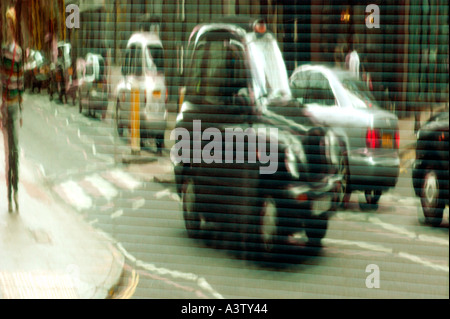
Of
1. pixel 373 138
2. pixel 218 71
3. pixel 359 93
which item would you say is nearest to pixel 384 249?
pixel 373 138

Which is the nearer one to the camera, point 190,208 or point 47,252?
point 190,208

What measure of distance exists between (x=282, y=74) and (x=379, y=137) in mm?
707

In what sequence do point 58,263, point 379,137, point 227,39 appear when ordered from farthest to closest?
point 58,263, point 227,39, point 379,137

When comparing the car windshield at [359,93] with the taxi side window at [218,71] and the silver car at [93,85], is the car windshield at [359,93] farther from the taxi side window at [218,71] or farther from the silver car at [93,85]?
the silver car at [93,85]

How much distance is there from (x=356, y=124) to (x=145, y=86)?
1381mm

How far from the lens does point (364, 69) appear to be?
3.17 meters

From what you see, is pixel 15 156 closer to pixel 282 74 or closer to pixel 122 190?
pixel 122 190

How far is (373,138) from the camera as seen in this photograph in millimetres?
3154

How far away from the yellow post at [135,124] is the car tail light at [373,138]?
1458 millimetres

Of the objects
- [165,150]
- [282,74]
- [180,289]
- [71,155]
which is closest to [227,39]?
[282,74]

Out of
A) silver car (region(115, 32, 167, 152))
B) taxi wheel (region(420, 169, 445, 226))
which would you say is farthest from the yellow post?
taxi wheel (region(420, 169, 445, 226))

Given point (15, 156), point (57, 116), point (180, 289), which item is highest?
point (57, 116)

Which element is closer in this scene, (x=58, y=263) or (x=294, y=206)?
(x=294, y=206)

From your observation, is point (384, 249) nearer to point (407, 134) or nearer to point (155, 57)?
point (407, 134)
